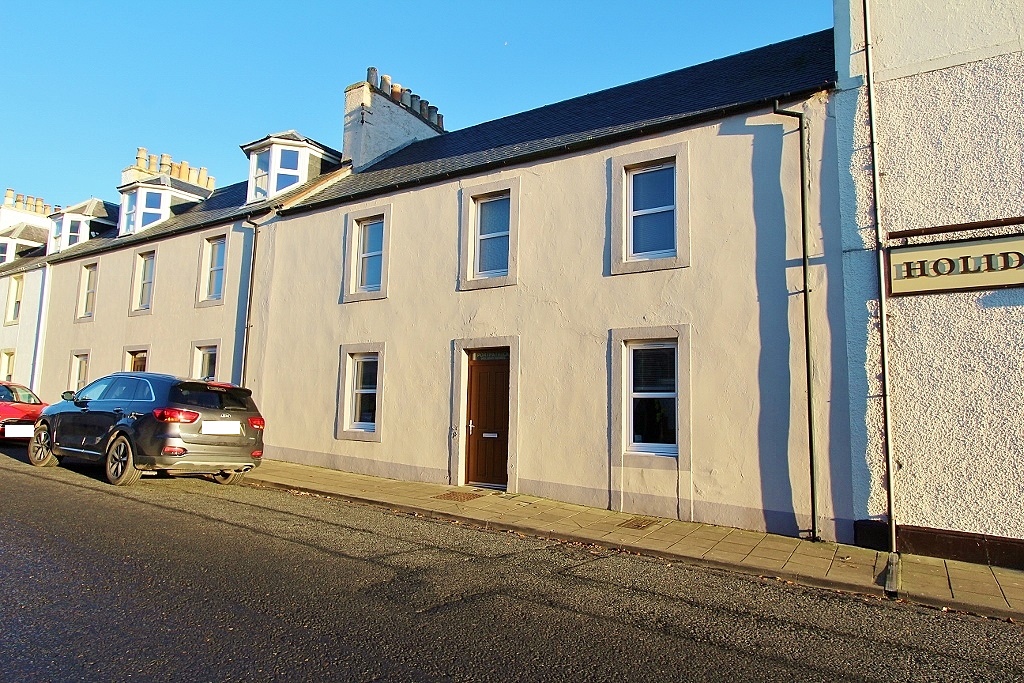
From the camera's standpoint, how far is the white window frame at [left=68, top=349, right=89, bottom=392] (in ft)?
62.6

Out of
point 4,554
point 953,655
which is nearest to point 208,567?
point 4,554

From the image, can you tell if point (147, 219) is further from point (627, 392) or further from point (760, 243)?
point (760, 243)

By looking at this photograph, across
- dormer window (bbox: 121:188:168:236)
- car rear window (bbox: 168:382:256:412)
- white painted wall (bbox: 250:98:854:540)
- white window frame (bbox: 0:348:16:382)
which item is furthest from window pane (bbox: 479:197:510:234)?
white window frame (bbox: 0:348:16:382)

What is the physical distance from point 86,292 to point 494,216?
15313 millimetres

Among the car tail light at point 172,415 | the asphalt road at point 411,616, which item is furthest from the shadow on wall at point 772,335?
the car tail light at point 172,415

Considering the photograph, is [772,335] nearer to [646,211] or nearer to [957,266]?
[957,266]

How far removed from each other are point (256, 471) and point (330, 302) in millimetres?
3637

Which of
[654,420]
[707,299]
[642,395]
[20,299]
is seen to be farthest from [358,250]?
[20,299]

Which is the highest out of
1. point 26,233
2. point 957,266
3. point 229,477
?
point 26,233

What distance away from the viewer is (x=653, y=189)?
991cm

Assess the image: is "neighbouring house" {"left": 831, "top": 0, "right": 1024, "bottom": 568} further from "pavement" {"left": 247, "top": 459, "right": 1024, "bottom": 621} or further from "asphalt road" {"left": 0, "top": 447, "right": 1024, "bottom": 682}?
"asphalt road" {"left": 0, "top": 447, "right": 1024, "bottom": 682}

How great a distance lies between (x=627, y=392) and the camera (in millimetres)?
9539

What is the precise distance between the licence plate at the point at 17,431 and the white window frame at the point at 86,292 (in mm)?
6869

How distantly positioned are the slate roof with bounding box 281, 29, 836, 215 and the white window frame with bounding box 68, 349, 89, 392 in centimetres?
958
